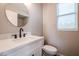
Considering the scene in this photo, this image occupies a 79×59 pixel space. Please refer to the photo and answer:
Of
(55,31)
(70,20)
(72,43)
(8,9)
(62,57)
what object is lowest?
(62,57)

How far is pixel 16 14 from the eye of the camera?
143 centimetres

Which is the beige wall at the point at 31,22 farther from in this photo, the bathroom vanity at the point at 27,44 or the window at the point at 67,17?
the window at the point at 67,17

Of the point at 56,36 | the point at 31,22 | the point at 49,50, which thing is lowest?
the point at 49,50

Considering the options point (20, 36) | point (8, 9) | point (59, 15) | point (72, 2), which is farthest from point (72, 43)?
point (8, 9)

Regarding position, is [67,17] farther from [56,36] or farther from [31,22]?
[31,22]

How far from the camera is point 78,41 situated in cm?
137

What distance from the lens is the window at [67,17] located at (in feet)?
4.40

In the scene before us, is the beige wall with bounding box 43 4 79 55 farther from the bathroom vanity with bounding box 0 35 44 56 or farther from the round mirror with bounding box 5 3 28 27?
the round mirror with bounding box 5 3 28 27

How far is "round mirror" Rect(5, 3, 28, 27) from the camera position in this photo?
1.40m

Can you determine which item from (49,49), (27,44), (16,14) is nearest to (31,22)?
(16,14)

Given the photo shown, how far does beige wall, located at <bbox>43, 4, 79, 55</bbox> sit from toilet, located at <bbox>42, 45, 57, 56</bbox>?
0.06 m

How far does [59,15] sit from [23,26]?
0.55 metres

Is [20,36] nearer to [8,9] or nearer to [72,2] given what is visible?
[8,9]

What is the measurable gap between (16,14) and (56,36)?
64cm
